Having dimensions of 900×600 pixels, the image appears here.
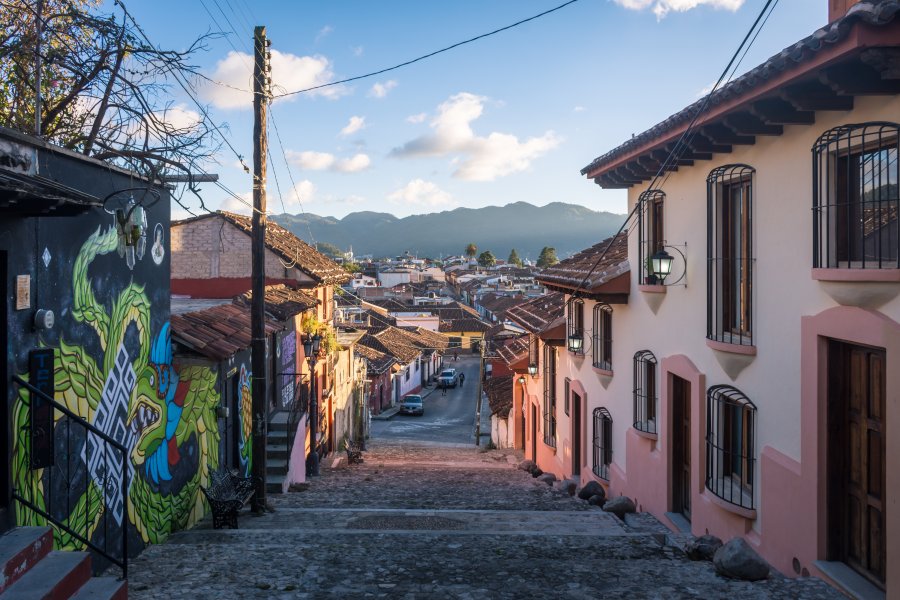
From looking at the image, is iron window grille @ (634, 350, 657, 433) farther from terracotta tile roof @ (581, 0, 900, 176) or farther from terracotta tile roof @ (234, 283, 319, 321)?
terracotta tile roof @ (234, 283, 319, 321)

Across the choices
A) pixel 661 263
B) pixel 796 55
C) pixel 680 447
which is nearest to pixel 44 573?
pixel 796 55

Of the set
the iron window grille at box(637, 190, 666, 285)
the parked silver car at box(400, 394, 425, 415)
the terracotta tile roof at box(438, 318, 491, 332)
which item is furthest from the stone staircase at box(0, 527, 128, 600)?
the terracotta tile roof at box(438, 318, 491, 332)

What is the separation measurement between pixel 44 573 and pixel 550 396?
16297 millimetres

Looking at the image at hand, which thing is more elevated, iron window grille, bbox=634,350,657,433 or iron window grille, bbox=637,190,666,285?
iron window grille, bbox=637,190,666,285

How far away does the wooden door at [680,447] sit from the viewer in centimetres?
1069

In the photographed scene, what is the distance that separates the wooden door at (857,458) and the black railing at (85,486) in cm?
601

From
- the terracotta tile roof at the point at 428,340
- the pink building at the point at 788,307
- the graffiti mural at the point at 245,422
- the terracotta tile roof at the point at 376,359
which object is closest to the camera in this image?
the pink building at the point at 788,307

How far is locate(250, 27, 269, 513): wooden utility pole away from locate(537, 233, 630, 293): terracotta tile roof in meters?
5.22

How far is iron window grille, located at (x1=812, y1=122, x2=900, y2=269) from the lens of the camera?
19.4 feet

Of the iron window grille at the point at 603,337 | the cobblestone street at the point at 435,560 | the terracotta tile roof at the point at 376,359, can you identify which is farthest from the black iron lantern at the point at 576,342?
the terracotta tile roof at the point at 376,359

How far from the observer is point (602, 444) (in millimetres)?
14961

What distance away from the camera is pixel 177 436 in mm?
9633

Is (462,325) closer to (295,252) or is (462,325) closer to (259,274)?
(295,252)

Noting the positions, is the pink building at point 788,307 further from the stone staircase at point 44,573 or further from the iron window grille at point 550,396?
the iron window grille at point 550,396
